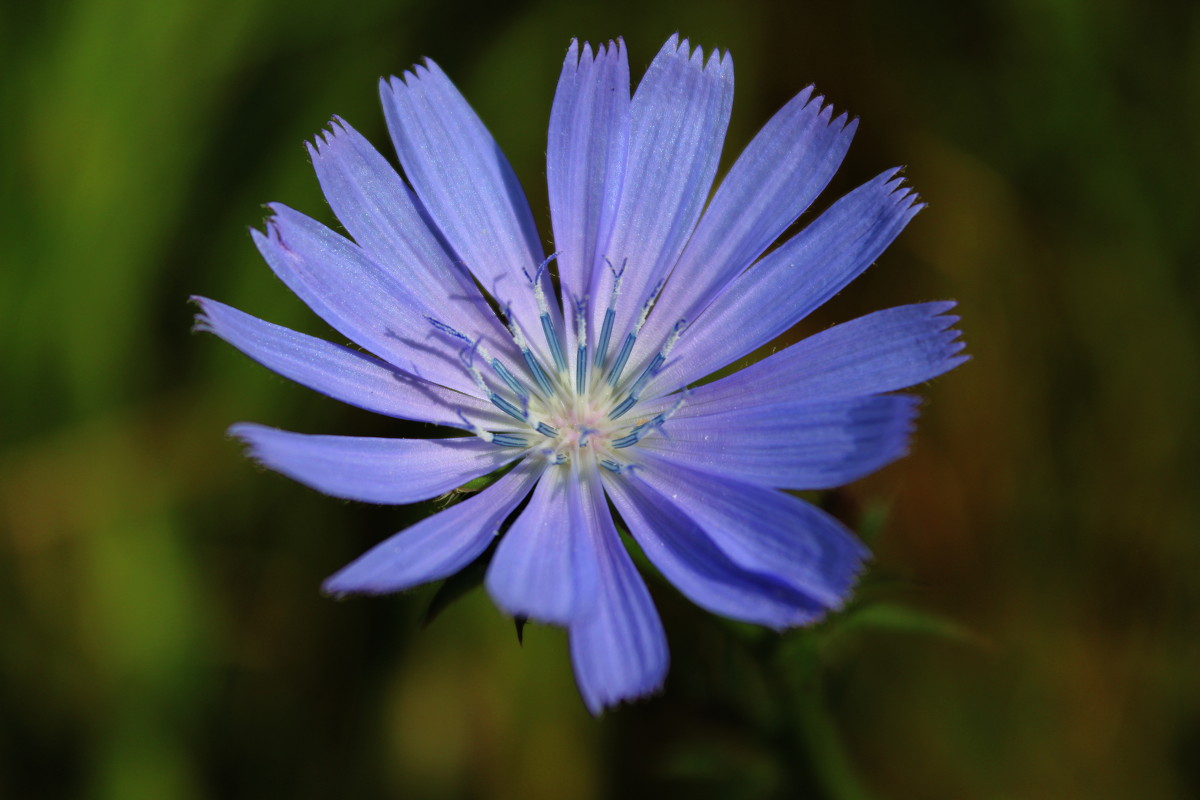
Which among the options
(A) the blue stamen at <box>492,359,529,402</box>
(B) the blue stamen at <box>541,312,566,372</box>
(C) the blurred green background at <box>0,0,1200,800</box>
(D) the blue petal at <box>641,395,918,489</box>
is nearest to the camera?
(D) the blue petal at <box>641,395,918,489</box>

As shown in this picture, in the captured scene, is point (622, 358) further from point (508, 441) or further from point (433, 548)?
point (433, 548)

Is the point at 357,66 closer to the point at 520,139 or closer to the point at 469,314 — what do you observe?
the point at 520,139

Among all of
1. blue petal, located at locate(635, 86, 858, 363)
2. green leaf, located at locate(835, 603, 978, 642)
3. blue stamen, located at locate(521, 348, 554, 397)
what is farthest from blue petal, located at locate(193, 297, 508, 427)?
green leaf, located at locate(835, 603, 978, 642)

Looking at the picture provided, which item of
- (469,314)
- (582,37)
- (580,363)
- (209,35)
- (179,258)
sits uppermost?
(209,35)

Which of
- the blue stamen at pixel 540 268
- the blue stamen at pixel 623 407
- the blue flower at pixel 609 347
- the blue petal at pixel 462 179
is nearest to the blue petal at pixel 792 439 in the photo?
the blue flower at pixel 609 347

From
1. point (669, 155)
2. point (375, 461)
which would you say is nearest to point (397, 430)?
point (375, 461)

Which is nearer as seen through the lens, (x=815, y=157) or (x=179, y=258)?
(x=815, y=157)

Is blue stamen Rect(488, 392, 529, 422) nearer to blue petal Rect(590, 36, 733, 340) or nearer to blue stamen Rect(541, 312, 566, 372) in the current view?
blue stamen Rect(541, 312, 566, 372)

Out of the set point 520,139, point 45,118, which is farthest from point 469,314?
point 45,118
